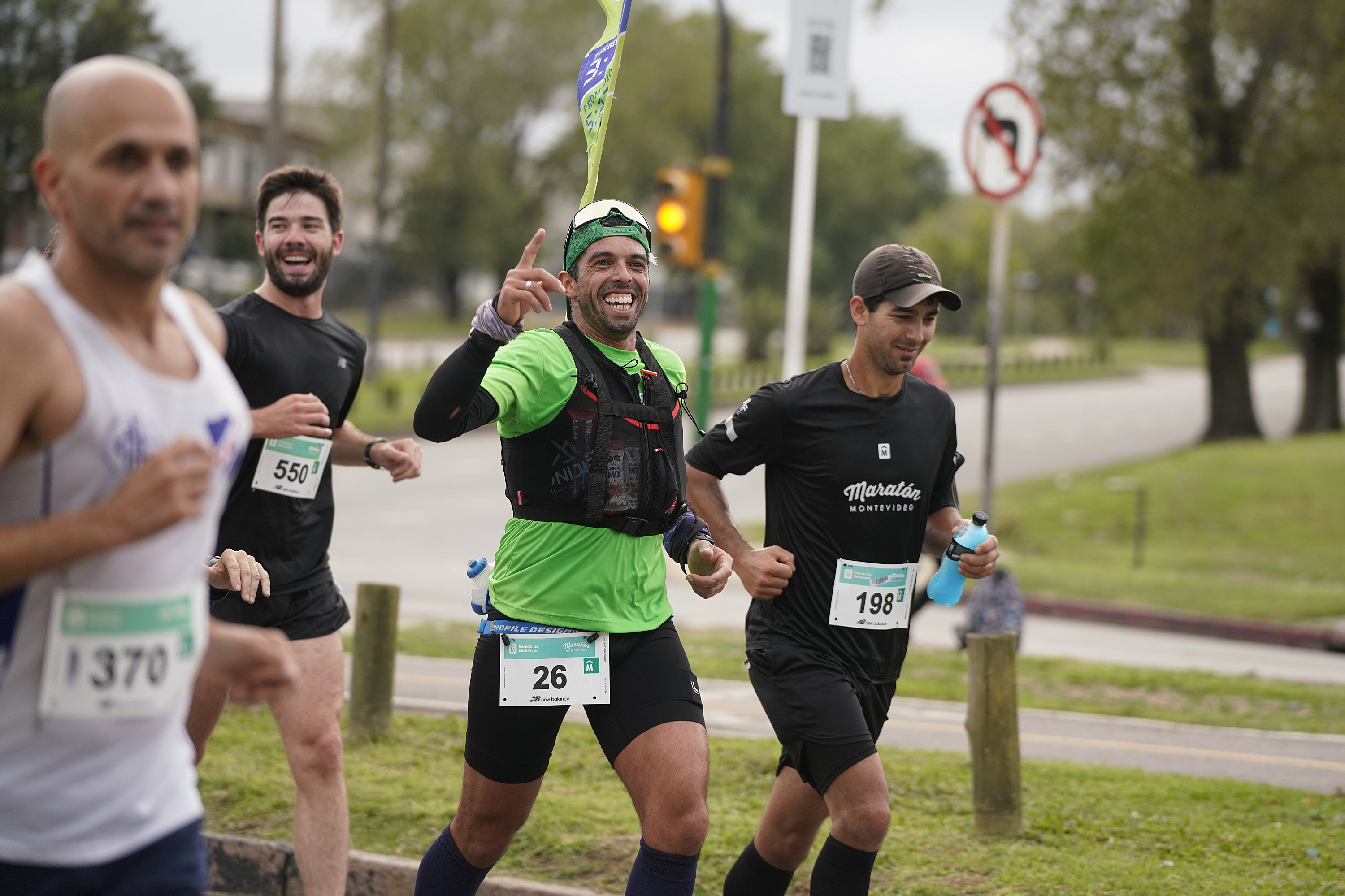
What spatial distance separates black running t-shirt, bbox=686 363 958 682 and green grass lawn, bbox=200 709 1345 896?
1185 mm

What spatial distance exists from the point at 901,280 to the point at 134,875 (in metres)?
2.89

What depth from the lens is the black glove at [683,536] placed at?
4.33 meters

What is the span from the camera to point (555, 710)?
165 inches

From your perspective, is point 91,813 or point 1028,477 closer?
point 91,813

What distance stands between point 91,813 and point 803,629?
2.51m

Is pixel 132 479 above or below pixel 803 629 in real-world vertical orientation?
above

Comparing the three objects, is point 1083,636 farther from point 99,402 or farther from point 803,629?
point 99,402

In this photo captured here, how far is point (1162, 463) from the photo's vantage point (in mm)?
24953

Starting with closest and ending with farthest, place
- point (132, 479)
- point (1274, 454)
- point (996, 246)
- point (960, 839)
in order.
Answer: point (132, 479)
point (960, 839)
point (996, 246)
point (1274, 454)

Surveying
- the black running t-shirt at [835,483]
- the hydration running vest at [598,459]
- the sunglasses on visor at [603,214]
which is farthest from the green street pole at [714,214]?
the hydration running vest at [598,459]

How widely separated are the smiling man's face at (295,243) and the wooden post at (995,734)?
2844 millimetres

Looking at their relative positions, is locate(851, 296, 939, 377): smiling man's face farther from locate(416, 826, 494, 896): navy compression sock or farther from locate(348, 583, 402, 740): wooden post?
locate(348, 583, 402, 740): wooden post

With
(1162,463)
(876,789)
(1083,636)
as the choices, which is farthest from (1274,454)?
(876,789)

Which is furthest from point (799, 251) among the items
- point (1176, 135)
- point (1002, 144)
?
point (1176, 135)
